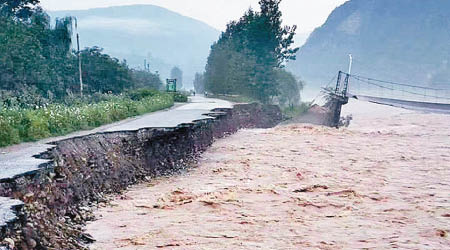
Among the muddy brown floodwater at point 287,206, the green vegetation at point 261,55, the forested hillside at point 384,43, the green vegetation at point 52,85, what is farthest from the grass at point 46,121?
the forested hillside at point 384,43

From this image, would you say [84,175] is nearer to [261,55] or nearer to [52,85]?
[52,85]

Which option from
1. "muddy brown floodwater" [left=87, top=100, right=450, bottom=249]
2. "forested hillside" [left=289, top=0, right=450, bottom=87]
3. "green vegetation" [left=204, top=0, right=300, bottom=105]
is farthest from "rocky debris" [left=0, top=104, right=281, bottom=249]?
"forested hillside" [left=289, top=0, right=450, bottom=87]

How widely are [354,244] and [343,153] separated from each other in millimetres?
11200

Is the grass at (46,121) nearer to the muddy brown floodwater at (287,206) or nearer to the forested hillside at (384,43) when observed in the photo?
the muddy brown floodwater at (287,206)

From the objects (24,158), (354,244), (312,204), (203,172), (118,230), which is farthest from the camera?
(203,172)

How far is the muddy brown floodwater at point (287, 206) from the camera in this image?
707 cm

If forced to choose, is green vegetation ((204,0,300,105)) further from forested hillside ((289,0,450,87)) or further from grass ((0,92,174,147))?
forested hillside ((289,0,450,87))

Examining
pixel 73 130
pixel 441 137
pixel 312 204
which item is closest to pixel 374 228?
pixel 312 204

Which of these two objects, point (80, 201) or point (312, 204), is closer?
point (80, 201)

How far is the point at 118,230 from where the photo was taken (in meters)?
7.33

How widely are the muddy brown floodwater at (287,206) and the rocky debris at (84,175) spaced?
36 cm

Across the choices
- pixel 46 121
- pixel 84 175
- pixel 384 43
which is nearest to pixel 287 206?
pixel 84 175

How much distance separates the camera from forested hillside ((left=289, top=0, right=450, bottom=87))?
91.8m

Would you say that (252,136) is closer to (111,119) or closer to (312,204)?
(111,119)
